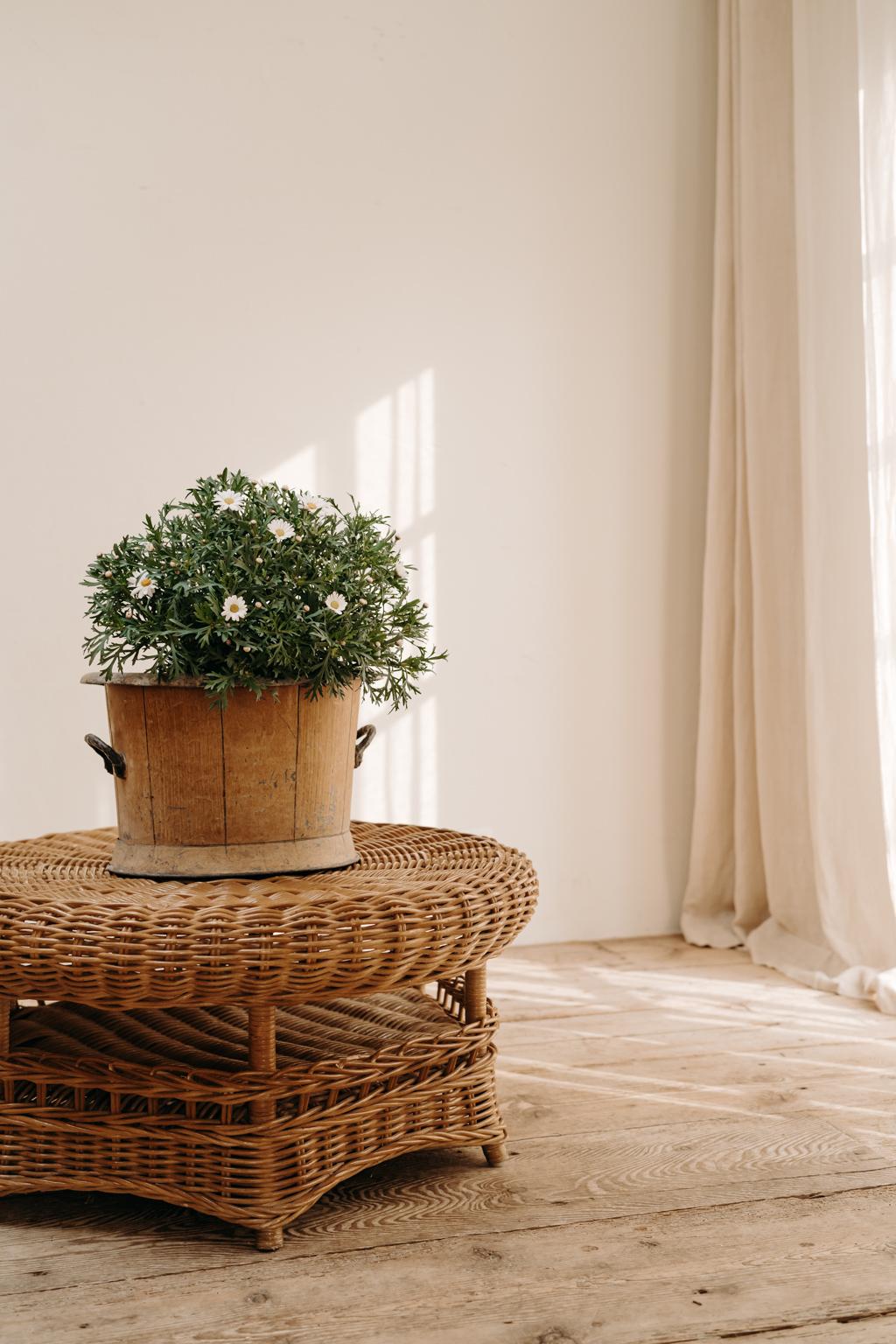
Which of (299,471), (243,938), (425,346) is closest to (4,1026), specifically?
(243,938)

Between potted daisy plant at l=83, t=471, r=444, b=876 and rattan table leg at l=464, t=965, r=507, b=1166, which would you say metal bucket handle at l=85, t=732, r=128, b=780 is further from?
rattan table leg at l=464, t=965, r=507, b=1166

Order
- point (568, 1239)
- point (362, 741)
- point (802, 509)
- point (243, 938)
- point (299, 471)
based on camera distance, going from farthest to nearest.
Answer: point (299, 471) → point (802, 509) → point (362, 741) → point (568, 1239) → point (243, 938)

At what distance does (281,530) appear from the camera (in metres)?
1.38

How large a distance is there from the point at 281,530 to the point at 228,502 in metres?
0.09

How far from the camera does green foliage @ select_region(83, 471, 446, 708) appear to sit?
1.35 metres

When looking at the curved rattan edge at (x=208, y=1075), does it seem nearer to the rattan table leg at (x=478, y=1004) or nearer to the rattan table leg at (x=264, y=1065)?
the rattan table leg at (x=264, y=1065)

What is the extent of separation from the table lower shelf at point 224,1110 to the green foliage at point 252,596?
43cm

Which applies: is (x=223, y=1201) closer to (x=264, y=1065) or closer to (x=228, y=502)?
(x=264, y=1065)

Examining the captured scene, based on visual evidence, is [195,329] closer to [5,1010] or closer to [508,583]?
[508,583]

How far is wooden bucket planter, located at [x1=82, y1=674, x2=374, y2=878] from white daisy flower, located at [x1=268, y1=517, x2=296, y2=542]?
0.18 meters

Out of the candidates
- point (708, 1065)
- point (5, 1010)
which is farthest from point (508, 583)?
point (5, 1010)

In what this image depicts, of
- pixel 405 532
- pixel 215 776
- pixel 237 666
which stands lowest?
pixel 215 776

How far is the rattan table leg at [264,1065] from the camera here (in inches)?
49.7

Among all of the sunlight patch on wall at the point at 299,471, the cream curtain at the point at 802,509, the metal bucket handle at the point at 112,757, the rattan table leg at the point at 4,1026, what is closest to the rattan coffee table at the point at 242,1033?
the rattan table leg at the point at 4,1026
